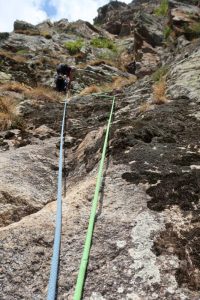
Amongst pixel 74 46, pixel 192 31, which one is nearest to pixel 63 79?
pixel 192 31

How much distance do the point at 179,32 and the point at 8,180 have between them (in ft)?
48.9

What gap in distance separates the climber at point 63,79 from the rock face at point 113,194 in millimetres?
3978

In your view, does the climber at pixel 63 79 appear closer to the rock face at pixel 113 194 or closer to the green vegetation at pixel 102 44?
the rock face at pixel 113 194

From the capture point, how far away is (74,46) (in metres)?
26.8

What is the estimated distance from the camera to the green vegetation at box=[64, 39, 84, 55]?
86.3ft

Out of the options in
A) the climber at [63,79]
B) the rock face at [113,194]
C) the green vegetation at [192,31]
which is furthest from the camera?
the green vegetation at [192,31]

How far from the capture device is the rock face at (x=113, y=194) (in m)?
3.46

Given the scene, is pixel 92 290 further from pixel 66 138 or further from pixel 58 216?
pixel 66 138

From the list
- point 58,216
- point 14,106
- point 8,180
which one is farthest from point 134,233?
point 14,106

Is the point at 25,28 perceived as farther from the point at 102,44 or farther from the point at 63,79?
the point at 63,79

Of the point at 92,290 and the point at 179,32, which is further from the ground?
the point at 179,32

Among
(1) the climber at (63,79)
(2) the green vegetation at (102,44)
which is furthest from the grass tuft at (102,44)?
(1) the climber at (63,79)

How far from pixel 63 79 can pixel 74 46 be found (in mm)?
12042

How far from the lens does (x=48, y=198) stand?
18.7 feet
